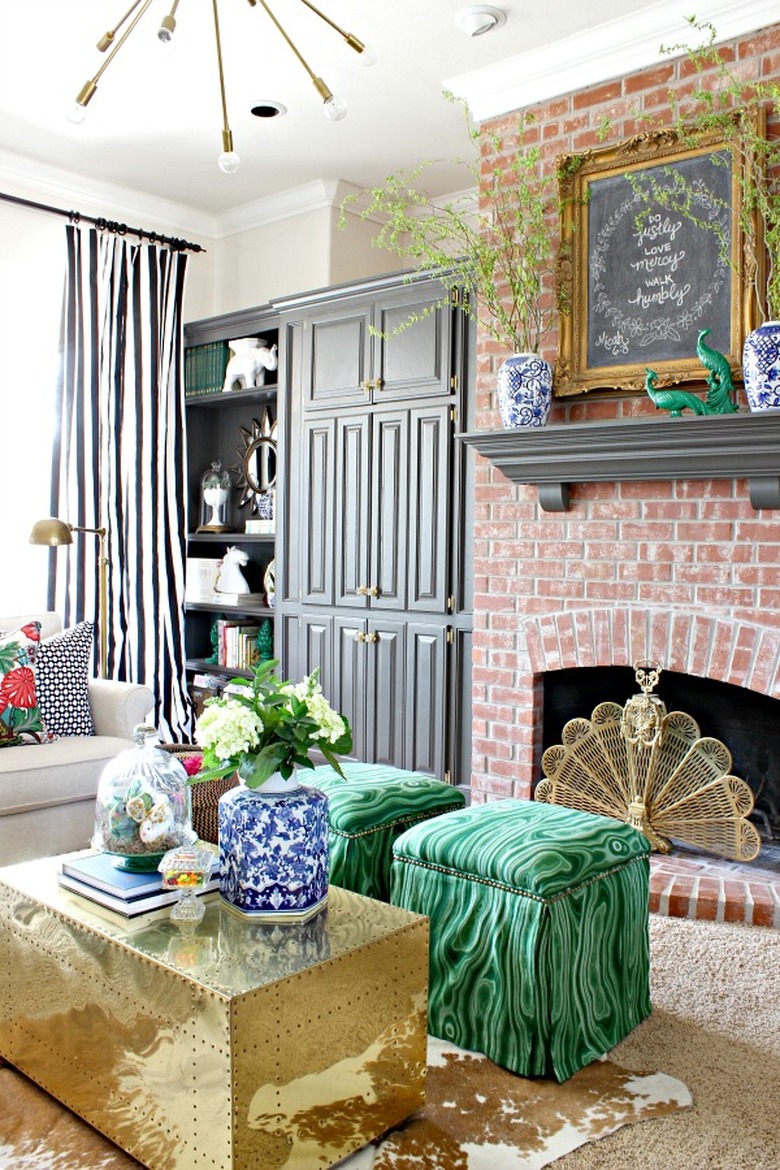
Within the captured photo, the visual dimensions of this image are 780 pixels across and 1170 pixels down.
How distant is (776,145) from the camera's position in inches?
112

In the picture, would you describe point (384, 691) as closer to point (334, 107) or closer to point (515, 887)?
point (515, 887)

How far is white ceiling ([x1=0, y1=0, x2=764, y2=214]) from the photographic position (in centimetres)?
323

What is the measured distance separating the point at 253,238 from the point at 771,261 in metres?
3.00

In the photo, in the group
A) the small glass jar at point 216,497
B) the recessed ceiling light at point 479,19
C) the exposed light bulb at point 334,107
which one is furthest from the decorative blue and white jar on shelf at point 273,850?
the small glass jar at point 216,497

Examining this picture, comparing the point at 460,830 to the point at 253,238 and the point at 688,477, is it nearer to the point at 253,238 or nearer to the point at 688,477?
the point at 688,477

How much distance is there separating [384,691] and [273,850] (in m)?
2.29

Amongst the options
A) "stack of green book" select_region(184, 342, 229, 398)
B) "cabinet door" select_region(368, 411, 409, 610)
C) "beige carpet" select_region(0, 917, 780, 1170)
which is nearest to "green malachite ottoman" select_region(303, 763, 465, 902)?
"beige carpet" select_region(0, 917, 780, 1170)

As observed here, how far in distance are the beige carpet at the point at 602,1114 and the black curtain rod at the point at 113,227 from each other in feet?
12.2

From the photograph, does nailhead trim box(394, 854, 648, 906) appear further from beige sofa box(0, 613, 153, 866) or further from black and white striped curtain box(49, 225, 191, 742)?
black and white striped curtain box(49, 225, 191, 742)

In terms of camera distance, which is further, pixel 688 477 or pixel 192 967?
pixel 688 477

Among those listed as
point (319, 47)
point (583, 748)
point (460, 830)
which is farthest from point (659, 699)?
point (319, 47)

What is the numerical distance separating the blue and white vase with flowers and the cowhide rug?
1.50ft

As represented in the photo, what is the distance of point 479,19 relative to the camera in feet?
10.5

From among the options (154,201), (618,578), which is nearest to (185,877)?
(618,578)
